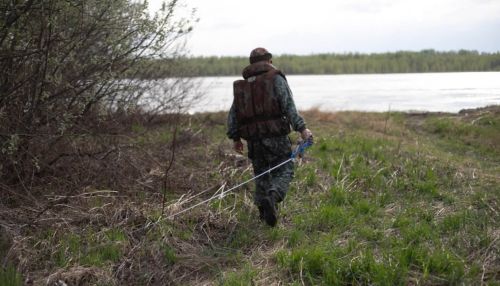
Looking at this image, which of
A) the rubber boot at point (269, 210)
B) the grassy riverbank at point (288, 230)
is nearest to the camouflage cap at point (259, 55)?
the rubber boot at point (269, 210)

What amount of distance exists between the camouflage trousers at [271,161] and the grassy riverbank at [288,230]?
0.47 meters

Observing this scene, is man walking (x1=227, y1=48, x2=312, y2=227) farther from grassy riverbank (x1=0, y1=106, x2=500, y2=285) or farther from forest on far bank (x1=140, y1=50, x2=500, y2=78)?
forest on far bank (x1=140, y1=50, x2=500, y2=78)

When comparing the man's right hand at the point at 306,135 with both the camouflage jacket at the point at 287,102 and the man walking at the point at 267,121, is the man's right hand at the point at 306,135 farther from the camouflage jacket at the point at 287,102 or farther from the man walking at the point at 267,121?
the camouflage jacket at the point at 287,102

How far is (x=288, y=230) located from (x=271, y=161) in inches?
36.9

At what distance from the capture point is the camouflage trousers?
6938mm

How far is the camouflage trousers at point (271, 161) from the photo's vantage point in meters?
6.94

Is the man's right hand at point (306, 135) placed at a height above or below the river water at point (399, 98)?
above

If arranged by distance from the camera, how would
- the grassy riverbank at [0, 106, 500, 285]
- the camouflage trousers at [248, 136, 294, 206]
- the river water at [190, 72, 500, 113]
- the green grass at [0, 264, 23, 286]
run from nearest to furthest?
the green grass at [0, 264, 23, 286], the grassy riverbank at [0, 106, 500, 285], the camouflage trousers at [248, 136, 294, 206], the river water at [190, 72, 500, 113]

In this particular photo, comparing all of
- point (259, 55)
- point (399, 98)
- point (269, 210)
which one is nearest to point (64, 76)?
point (259, 55)

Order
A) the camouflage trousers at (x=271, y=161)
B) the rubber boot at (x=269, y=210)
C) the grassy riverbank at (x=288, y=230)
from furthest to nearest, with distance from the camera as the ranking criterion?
the camouflage trousers at (x=271, y=161) → the rubber boot at (x=269, y=210) → the grassy riverbank at (x=288, y=230)

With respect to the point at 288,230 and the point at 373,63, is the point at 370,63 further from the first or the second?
the point at 288,230

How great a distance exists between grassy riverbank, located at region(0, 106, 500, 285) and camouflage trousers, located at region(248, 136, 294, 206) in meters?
0.47

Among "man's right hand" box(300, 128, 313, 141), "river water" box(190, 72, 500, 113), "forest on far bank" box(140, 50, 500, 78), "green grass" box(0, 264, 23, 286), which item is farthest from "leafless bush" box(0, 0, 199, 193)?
"forest on far bank" box(140, 50, 500, 78)

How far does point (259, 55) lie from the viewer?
22.9 ft
